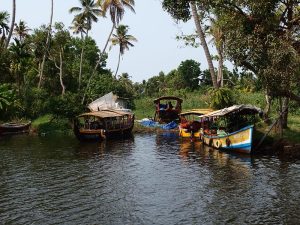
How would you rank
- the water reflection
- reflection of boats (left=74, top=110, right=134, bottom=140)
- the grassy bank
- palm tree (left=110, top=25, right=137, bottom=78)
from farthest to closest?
palm tree (left=110, top=25, right=137, bottom=78) < reflection of boats (left=74, top=110, right=134, bottom=140) < the water reflection < the grassy bank

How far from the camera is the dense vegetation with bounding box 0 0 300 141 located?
58.6 feet

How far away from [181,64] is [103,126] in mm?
42620

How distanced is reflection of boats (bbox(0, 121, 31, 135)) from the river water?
1298 cm

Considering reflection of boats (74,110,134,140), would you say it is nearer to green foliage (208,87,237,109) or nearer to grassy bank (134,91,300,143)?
grassy bank (134,91,300,143)

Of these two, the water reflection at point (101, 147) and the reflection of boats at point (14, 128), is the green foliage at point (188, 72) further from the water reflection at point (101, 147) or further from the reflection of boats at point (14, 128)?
the water reflection at point (101, 147)

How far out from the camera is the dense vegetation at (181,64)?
1788cm

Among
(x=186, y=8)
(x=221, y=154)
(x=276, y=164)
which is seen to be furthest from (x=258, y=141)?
(x=186, y=8)

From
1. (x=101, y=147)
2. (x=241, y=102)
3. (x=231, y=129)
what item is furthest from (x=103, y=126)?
(x=241, y=102)

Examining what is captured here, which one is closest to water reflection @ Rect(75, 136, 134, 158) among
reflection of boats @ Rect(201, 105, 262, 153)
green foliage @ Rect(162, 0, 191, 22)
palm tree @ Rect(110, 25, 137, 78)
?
reflection of boats @ Rect(201, 105, 262, 153)

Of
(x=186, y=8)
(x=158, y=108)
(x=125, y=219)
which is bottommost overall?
(x=125, y=219)

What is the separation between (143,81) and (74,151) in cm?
6376

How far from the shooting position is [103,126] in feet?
121

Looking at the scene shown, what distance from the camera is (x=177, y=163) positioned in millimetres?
23922

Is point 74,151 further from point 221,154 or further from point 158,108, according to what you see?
point 158,108
